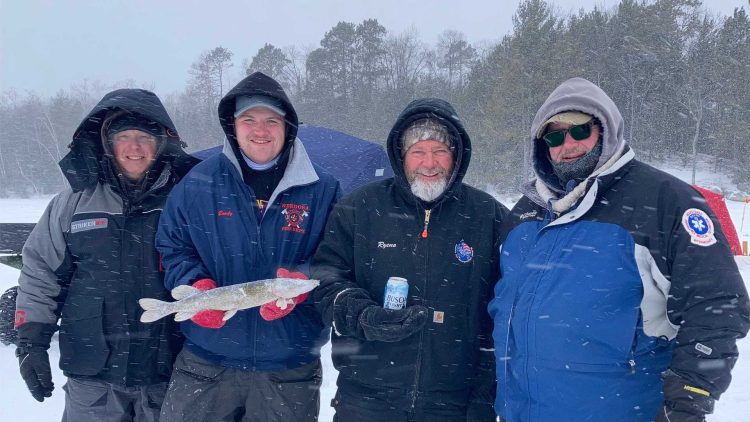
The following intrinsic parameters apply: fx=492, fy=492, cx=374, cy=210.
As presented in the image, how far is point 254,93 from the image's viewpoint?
3141 millimetres

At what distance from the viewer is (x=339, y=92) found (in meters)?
45.5

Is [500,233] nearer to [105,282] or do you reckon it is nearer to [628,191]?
[628,191]

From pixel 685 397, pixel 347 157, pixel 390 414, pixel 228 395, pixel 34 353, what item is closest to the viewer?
pixel 685 397

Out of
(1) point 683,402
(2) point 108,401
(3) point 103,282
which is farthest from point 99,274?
(1) point 683,402

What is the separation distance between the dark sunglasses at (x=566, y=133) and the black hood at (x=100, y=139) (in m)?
2.42

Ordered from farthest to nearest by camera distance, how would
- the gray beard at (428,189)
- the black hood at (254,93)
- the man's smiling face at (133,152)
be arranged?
the man's smiling face at (133,152) < the black hood at (254,93) < the gray beard at (428,189)

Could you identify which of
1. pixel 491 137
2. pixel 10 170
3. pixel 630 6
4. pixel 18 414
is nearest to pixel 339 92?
pixel 491 137

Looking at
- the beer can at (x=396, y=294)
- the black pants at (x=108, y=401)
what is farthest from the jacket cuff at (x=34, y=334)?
the beer can at (x=396, y=294)

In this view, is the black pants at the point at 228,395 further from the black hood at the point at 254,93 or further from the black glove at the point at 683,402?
the black glove at the point at 683,402

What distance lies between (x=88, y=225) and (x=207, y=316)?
1.08m

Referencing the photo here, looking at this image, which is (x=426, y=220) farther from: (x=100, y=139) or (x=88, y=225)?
(x=100, y=139)

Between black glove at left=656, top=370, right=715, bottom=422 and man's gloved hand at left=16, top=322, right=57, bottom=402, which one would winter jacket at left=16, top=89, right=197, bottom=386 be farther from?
black glove at left=656, top=370, right=715, bottom=422

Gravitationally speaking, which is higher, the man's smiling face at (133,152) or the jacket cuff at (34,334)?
the man's smiling face at (133,152)

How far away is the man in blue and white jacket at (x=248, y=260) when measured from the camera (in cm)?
292
